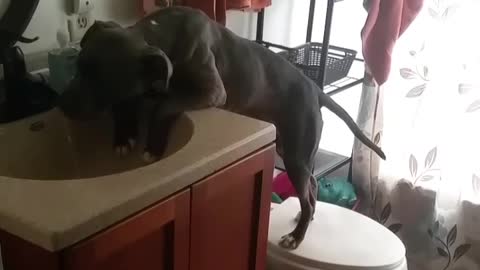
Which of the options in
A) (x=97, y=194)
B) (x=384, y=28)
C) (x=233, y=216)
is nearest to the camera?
(x=97, y=194)

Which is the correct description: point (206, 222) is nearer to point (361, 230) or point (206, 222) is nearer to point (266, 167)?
point (266, 167)

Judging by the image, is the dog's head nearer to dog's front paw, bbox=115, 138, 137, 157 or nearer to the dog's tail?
dog's front paw, bbox=115, 138, 137, 157

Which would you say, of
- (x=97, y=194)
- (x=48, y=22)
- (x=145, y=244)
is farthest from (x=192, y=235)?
(x=48, y=22)

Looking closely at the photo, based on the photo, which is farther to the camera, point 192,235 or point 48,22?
point 48,22

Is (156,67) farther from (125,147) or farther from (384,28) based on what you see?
(384,28)

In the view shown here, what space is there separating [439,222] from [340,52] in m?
0.70

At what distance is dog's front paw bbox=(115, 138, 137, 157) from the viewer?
135 centimetres

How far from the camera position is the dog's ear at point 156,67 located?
121cm

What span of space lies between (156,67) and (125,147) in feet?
0.72

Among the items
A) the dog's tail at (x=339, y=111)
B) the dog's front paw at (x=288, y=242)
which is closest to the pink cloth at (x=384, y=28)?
the dog's tail at (x=339, y=111)

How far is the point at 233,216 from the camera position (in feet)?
4.19

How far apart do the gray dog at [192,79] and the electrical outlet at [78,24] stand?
0.93 ft

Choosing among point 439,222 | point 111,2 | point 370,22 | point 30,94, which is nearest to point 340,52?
point 370,22

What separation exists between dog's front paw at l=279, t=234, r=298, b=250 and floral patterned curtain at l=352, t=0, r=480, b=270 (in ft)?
2.19
